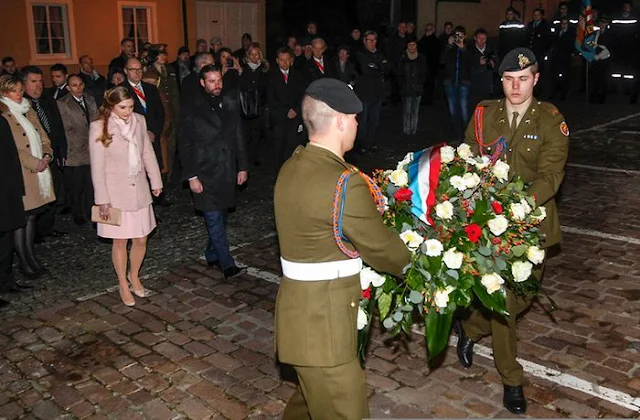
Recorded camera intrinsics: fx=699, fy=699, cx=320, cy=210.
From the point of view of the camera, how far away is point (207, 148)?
7156 millimetres

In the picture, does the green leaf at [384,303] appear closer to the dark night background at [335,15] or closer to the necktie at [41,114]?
the necktie at [41,114]

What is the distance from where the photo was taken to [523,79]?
4.91 meters

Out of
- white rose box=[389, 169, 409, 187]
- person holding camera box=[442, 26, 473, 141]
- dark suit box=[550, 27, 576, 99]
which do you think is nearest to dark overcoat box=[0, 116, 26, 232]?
white rose box=[389, 169, 409, 187]

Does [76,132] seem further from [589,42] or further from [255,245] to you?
[589,42]

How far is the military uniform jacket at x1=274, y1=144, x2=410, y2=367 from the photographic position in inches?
132

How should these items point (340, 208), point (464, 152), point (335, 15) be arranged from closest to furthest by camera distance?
point (340, 208) < point (464, 152) < point (335, 15)

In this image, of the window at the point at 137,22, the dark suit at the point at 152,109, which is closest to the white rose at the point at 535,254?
the dark suit at the point at 152,109

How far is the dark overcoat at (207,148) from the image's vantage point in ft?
23.4

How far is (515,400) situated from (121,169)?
12.9 feet

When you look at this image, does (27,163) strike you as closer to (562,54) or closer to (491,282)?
(491,282)

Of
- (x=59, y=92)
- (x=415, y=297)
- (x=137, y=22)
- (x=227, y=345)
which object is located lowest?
(x=227, y=345)

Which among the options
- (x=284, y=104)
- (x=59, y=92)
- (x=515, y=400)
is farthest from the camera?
(x=284, y=104)

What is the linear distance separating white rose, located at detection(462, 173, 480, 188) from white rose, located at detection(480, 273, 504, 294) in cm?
52

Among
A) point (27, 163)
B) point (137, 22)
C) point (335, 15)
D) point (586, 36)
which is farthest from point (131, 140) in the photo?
point (335, 15)
